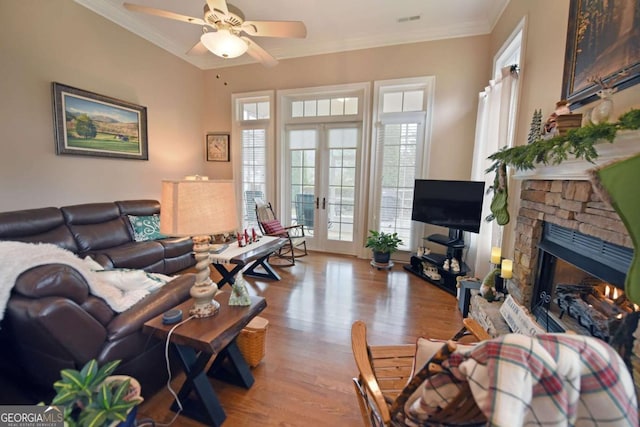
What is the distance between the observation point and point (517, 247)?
7.32 feet

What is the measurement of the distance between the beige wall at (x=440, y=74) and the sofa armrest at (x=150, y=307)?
3.51 metres

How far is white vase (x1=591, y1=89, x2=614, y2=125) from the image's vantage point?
131 cm

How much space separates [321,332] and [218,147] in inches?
162

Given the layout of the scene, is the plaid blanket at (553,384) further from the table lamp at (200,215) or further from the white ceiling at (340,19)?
the white ceiling at (340,19)

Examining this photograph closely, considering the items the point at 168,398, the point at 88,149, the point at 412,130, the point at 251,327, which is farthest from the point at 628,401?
the point at 88,149

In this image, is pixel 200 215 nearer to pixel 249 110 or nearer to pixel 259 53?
pixel 259 53

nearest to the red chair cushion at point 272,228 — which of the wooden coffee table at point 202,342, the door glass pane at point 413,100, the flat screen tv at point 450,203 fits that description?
the flat screen tv at point 450,203

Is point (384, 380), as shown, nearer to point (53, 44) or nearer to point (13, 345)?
point (13, 345)

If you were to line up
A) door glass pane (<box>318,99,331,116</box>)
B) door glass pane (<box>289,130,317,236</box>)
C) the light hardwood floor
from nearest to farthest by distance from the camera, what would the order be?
the light hardwood floor → door glass pane (<box>318,99,331,116</box>) → door glass pane (<box>289,130,317,236</box>)

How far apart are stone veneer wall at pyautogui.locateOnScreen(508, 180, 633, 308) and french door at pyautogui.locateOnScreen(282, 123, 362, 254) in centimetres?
249

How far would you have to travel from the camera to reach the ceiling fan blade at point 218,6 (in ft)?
6.64

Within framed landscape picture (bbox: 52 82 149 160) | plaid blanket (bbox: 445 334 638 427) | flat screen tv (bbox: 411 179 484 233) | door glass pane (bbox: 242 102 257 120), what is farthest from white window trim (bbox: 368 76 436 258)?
plaid blanket (bbox: 445 334 638 427)

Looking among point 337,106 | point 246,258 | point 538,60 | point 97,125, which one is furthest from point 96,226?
point 538,60

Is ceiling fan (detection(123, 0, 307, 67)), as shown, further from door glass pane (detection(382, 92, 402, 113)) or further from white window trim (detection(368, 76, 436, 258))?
door glass pane (detection(382, 92, 402, 113))
